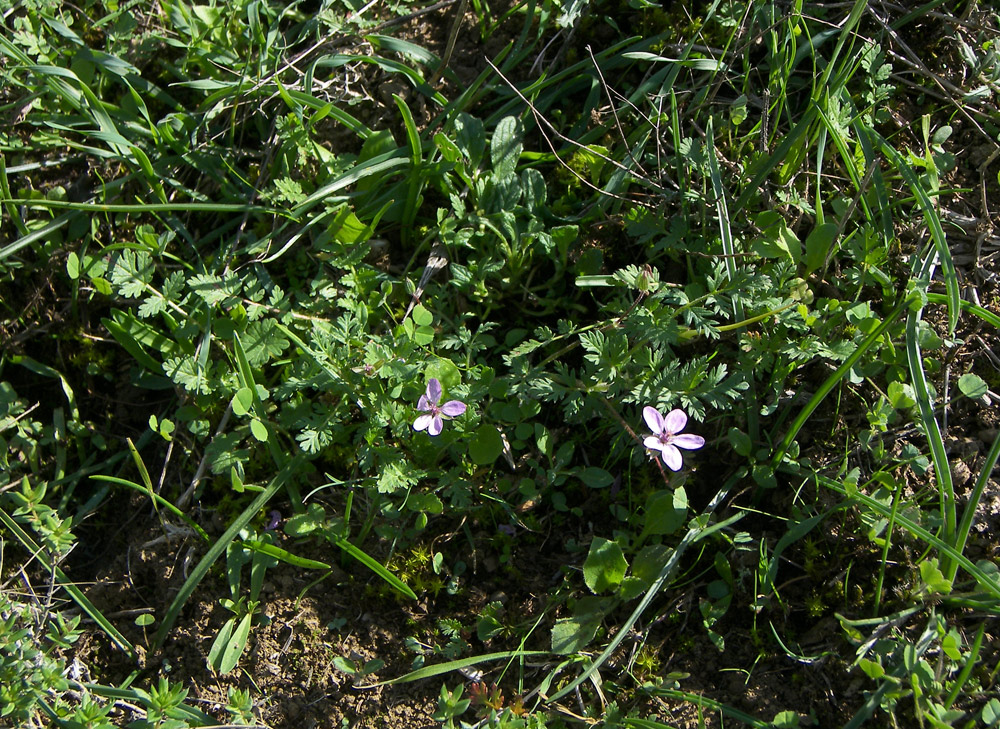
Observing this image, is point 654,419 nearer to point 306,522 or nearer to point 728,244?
point 728,244

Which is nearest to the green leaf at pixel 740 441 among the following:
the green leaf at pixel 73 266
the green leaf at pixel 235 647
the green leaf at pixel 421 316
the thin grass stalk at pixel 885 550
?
the thin grass stalk at pixel 885 550

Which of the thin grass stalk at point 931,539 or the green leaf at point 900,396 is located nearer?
the thin grass stalk at point 931,539

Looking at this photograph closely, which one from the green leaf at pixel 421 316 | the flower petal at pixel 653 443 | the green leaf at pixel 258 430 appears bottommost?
the green leaf at pixel 258 430

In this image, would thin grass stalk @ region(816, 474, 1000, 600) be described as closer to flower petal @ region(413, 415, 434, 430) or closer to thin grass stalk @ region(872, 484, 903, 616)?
thin grass stalk @ region(872, 484, 903, 616)

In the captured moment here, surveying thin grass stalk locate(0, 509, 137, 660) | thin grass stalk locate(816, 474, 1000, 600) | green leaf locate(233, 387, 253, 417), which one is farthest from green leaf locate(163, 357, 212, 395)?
thin grass stalk locate(816, 474, 1000, 600)

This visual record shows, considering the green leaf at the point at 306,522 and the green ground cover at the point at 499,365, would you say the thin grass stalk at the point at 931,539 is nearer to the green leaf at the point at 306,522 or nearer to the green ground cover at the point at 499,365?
the green ground cover at the point at 499,365

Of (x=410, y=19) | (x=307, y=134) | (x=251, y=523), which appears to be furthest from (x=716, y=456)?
(x=410, y=19)

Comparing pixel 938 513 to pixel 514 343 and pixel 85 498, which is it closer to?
pixel 514 343

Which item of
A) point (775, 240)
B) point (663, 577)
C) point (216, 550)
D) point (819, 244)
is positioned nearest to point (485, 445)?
point (663, 577)
